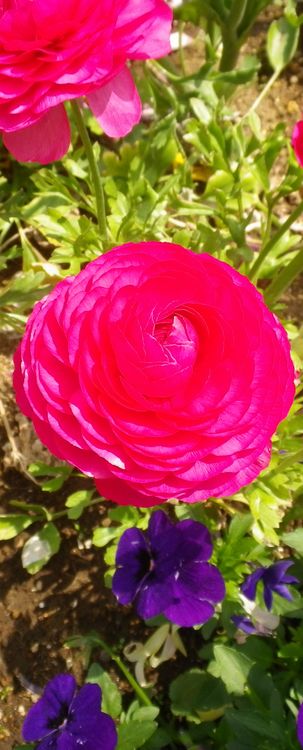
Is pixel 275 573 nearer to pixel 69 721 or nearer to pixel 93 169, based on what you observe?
pixel 69 721

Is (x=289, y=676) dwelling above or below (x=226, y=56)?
below

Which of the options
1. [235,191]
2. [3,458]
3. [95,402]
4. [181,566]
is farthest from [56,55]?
[3,458]

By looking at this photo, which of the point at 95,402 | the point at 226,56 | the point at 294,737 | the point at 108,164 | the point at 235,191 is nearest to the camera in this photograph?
the point at 95,402

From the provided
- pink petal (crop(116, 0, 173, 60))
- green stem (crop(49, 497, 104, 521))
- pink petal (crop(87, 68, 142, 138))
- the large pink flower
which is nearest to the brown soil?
green stem (crop(49, 497, 104, 521))

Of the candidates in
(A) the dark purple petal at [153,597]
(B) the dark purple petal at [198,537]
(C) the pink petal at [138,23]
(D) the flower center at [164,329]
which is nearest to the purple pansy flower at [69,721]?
(A) the dark purple petal at [153,597]

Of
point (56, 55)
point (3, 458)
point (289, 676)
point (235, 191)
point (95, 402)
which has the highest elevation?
point (56, 55)

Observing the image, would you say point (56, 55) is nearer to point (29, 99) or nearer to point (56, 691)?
point (29, 99)

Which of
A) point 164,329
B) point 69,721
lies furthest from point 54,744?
point 164,329

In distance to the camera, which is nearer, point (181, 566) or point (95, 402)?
point (95, 402)

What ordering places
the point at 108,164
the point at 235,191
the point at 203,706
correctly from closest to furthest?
1. the point at 203,706
2. the point at 235,191
3. the point at 108,164
